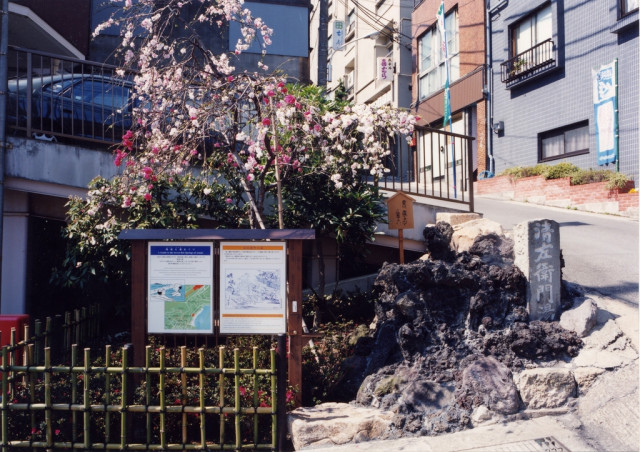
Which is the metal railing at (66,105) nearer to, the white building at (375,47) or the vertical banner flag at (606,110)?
the vertical banner flag at (606,110)

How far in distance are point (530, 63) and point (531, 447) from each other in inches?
612

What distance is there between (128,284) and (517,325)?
15.5ft

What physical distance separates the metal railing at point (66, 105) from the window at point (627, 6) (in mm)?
11935

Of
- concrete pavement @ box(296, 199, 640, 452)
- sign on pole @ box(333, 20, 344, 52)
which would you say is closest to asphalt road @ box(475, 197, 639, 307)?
concrete pavement @ box(296, 199, 640, 452)

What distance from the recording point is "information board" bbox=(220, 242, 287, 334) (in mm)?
5172

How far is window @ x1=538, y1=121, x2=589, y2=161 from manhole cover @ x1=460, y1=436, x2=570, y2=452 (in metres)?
12.8

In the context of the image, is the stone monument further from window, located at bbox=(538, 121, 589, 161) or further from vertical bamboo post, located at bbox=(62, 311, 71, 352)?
window, located at bbox=(538, 121, 589, 161)

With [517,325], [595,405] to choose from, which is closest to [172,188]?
[517,325]

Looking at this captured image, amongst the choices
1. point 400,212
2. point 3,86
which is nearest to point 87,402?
point 400,212

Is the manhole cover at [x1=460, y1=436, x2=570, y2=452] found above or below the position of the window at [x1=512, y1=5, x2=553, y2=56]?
below

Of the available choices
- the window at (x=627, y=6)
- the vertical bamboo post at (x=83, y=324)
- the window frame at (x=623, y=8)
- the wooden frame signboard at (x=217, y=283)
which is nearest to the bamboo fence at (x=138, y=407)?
the wooden frame signboard at (x=217, y=283)

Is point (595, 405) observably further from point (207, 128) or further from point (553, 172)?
point (553, 172)

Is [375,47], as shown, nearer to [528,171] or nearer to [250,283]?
[528,171]

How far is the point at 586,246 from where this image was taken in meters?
8.53
